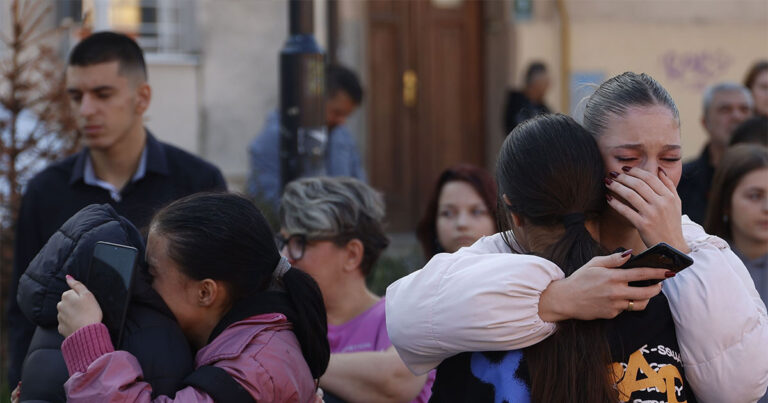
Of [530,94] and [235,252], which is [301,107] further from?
[530,94]

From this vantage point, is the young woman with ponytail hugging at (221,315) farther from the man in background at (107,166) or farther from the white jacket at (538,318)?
the man in background at (107,166)

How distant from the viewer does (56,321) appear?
2346mm

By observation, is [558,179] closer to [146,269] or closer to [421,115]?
[146,269]

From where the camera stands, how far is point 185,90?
9508 mm

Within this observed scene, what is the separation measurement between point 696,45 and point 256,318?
9949 mm

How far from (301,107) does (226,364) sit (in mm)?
2610

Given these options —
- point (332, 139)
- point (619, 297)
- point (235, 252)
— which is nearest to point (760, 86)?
point (332, 139)

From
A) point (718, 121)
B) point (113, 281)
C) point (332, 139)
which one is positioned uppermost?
point (718, 121)

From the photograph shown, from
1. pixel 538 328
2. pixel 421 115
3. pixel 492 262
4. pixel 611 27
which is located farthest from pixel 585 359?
pixel 611 27

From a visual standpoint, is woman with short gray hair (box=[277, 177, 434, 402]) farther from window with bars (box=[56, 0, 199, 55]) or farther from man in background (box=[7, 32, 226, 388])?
window with bars (box=[56, 0, 199, 55])

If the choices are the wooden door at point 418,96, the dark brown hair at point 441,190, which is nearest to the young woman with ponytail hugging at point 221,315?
the dark brown hair at point 441,190

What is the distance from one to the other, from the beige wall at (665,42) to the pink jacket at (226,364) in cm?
839

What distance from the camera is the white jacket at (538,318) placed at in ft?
6.59

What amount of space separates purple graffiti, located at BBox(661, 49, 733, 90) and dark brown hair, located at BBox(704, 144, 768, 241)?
7.02m
